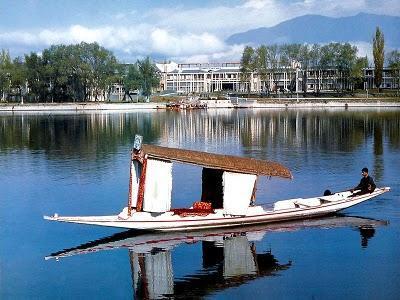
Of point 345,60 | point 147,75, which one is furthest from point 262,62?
point 147,75

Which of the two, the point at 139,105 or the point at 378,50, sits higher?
the point at 378,50

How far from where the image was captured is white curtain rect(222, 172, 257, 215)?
82.0 ft

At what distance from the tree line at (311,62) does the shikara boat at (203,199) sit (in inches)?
5257

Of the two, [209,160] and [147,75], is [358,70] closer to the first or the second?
[147,75]

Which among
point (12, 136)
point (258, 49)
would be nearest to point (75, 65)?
point (258, 49)

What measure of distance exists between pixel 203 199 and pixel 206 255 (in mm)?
4877

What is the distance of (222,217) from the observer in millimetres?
24922

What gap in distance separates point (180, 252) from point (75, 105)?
4892 inches

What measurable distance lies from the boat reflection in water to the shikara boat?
0.47 metres

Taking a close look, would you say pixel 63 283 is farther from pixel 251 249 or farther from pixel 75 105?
pixel 75 105

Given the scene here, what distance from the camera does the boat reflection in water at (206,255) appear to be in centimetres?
1941

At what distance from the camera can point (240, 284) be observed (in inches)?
768

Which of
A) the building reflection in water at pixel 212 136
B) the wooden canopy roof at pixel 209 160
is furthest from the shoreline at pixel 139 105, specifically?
the wooden canopy roof at pixel 209 160

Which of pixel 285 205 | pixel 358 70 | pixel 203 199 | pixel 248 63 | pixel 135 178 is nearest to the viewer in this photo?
pixel 135 178
